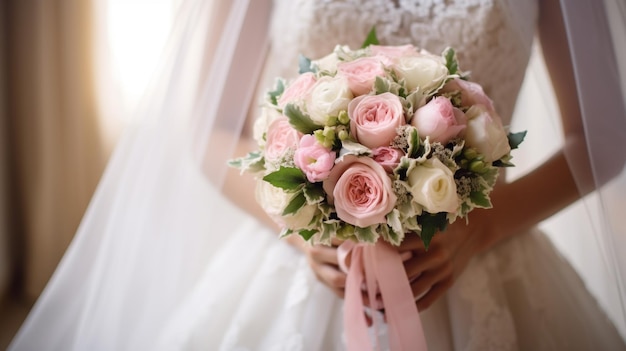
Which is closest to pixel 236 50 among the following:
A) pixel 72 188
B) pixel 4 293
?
pixel 72 188

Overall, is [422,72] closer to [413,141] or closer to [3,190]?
[413,141]

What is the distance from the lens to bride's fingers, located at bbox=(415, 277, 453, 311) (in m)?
0.66

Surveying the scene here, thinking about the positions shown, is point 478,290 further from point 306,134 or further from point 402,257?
point 306,134

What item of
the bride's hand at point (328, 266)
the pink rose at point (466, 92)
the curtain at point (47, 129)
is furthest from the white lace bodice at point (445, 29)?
the curtain at point (47, 129)

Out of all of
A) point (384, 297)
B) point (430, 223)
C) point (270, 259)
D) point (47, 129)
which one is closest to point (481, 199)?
point (430, 223)

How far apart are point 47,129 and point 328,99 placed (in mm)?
872

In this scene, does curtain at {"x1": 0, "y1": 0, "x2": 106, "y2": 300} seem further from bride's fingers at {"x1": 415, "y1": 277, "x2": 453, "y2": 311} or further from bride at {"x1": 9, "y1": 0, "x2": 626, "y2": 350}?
bride's fingers at {"x1": 415, "y1": 277, "x2": 453, "y2": 311}

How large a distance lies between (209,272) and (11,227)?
69cm

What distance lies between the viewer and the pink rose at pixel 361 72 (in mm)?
527

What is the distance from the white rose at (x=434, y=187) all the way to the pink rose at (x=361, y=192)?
0.03 metres

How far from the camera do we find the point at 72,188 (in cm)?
118

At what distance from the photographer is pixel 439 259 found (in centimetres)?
64

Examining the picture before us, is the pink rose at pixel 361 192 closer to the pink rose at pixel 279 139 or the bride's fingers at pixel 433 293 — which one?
the pink rose at pixel 279 139

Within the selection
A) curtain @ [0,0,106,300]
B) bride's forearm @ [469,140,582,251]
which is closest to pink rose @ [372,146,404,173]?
bride's forearm @ [469,140,582,251]
